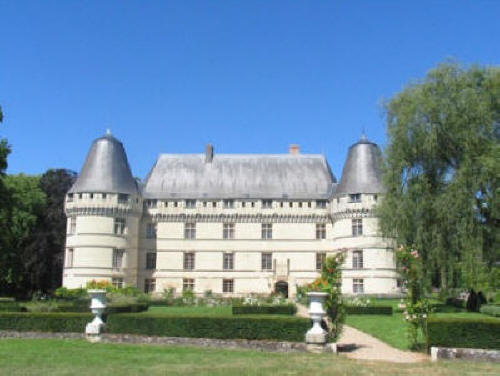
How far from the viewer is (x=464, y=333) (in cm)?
1272

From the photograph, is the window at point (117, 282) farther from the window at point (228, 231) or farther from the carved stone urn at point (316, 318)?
the carved stone urn at point (316, 318)

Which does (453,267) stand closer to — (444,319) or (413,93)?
(413,93)

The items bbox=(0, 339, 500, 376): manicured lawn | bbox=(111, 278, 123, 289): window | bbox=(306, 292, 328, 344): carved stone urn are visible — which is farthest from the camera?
bbox=(111, 278, 123, 289): window

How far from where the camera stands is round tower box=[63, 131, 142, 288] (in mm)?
36281

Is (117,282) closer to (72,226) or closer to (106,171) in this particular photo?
(72,226)

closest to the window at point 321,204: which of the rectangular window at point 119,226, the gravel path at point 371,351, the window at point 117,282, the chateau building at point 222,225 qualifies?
the chateau building at point 222,225

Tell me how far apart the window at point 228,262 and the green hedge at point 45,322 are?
76.4ft

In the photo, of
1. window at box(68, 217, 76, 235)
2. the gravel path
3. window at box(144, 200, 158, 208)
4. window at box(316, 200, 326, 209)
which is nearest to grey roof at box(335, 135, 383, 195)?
window at box(316, 200, 326, 209)

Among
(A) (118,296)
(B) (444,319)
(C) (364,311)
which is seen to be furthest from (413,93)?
(A) (118,296)

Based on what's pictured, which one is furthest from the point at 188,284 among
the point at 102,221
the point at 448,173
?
the point at 448,173

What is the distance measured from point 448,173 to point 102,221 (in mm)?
21987

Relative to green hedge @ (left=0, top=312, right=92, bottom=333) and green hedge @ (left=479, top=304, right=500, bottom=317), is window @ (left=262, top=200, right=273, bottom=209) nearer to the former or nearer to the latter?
green hedge @ (left=479, top=304, right=500, bottom=317)

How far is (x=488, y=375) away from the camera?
10.2 metres

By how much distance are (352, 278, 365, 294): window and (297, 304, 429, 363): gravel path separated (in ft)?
66.1
